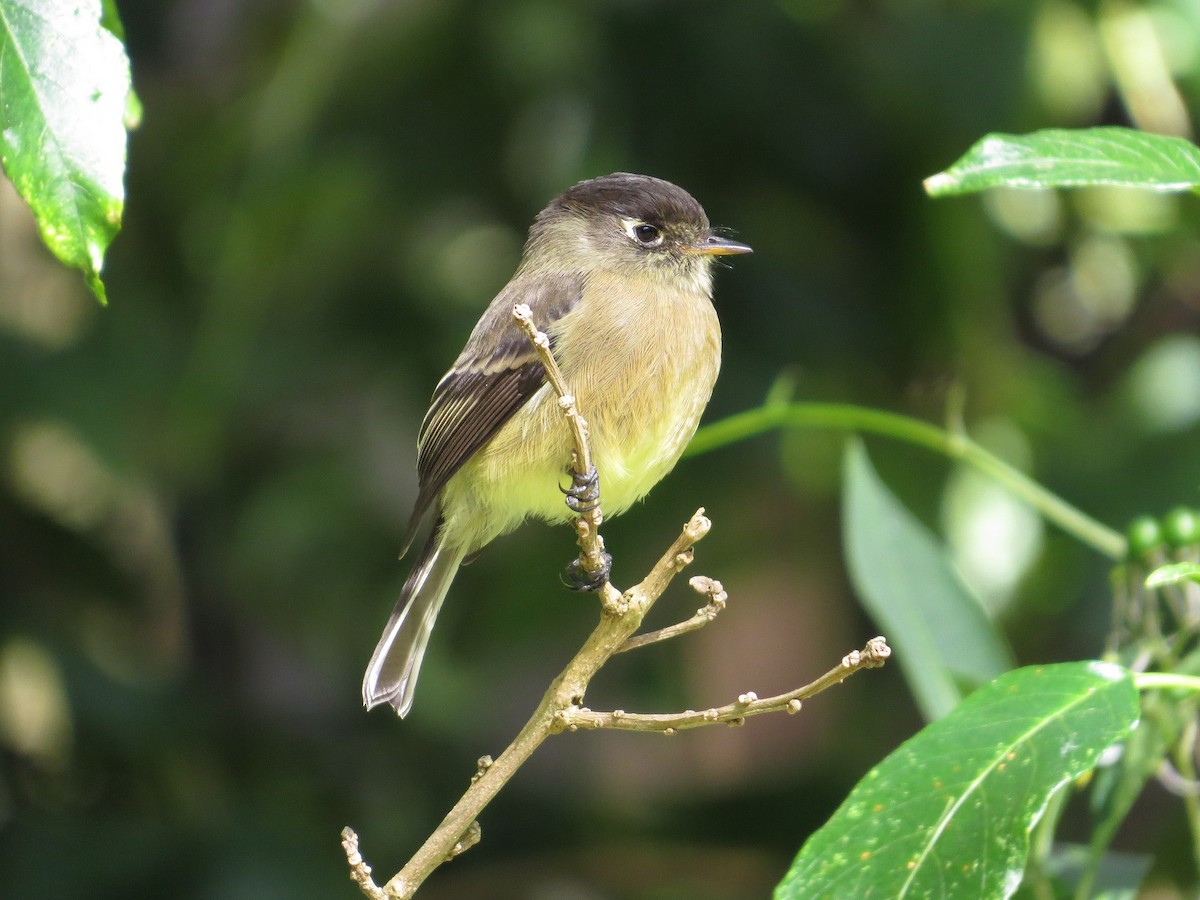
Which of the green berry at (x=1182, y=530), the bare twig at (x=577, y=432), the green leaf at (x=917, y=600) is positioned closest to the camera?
the bare twig at (x=577, y=432)

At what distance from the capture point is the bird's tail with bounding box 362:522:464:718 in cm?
298

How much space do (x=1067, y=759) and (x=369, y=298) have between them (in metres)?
3.28

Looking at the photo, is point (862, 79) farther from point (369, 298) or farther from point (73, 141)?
point (73, 141)

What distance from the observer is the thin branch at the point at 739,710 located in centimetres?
180

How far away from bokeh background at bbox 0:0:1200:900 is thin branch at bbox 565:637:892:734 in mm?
2165

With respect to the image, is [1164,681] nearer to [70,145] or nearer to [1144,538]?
[1144,538]

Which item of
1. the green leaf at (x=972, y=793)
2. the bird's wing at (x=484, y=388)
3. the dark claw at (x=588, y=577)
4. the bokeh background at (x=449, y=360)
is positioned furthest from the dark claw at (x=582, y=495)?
the bokeh background at (x=449, y=360)

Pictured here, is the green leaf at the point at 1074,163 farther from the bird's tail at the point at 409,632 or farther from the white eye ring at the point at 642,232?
the white eye ring at the point at 642,232

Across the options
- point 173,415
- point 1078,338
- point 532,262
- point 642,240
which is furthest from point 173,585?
point 1078,338

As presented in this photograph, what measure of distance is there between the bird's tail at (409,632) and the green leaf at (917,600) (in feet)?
3.17

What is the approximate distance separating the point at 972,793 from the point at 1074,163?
0.82 meters

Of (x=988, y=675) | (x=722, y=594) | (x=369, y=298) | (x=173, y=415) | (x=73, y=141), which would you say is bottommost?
(x=988, y=675)

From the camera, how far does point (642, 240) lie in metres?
3.55

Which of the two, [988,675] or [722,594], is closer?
[722,594]
